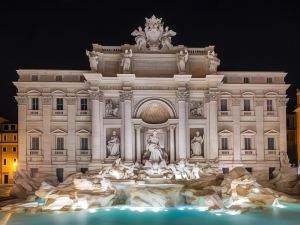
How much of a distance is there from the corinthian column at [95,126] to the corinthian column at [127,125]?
2432 millimetres

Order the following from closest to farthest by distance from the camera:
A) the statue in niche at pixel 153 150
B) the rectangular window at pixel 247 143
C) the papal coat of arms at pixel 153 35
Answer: the statue in niche at pixel 153 150 → the papal coat of arms at pixel 153 35 → the rectangular window at pixel 247 143

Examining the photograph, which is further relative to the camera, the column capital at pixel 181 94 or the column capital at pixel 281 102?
the column capital at pixel 281 102

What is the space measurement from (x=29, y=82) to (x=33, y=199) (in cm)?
1395

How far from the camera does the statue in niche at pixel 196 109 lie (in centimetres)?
4331

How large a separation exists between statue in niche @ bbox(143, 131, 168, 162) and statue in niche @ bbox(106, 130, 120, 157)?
2.72 meters

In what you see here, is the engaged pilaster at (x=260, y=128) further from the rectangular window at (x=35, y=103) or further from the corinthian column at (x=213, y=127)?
the rectangular window at (x=35, y=103)

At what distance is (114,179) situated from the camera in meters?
35.3

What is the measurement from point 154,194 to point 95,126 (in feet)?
43.2

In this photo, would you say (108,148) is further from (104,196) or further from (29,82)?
(104,196)

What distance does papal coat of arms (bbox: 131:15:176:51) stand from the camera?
43.0 metres

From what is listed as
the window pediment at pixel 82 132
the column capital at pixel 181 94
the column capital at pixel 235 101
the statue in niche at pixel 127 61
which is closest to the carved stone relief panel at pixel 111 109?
the window pediment at pixel 82 132

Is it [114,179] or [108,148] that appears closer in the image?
[114,179]

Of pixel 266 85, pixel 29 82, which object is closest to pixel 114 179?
pixel 29 82

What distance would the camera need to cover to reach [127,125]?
41.7m
